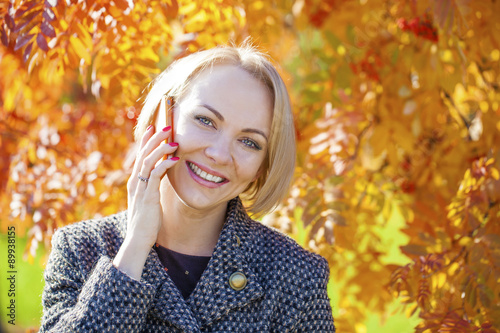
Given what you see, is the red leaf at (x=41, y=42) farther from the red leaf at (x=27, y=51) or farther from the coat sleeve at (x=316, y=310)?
the coat sleeve at (x=316, y=310)

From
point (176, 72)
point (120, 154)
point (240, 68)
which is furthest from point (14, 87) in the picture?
point (240, 68)

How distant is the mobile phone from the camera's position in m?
2.08

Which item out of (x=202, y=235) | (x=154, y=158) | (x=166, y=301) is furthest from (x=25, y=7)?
(x=166, y=301)

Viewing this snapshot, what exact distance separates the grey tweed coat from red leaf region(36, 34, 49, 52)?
68cm

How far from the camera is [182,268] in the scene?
84.7 inches

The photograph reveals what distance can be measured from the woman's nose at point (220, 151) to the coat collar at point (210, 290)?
0.33 metres

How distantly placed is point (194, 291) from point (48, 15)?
1183 millimetres

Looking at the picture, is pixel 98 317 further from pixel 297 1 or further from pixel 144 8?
pixel 297 1

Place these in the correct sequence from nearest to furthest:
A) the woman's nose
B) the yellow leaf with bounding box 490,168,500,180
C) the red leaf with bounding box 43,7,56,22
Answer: the woman's nose < the red leaf with bounding box 43,7,56,22 < the yellow leaf with bounding box 490,168,500,180

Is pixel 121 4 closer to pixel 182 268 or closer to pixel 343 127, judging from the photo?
pixel 182 268

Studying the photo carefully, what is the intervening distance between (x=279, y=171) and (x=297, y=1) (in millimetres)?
2008

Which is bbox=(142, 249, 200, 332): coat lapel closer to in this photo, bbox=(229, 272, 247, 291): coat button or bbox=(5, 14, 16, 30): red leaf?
bbox=(229, 272, 247, 291): coat button

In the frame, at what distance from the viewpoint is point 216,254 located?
213 cm

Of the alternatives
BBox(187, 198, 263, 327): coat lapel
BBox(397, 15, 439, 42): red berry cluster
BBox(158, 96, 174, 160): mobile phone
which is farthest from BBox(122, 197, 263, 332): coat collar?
BBox(397, 15, 439, 42): red berry cluster
